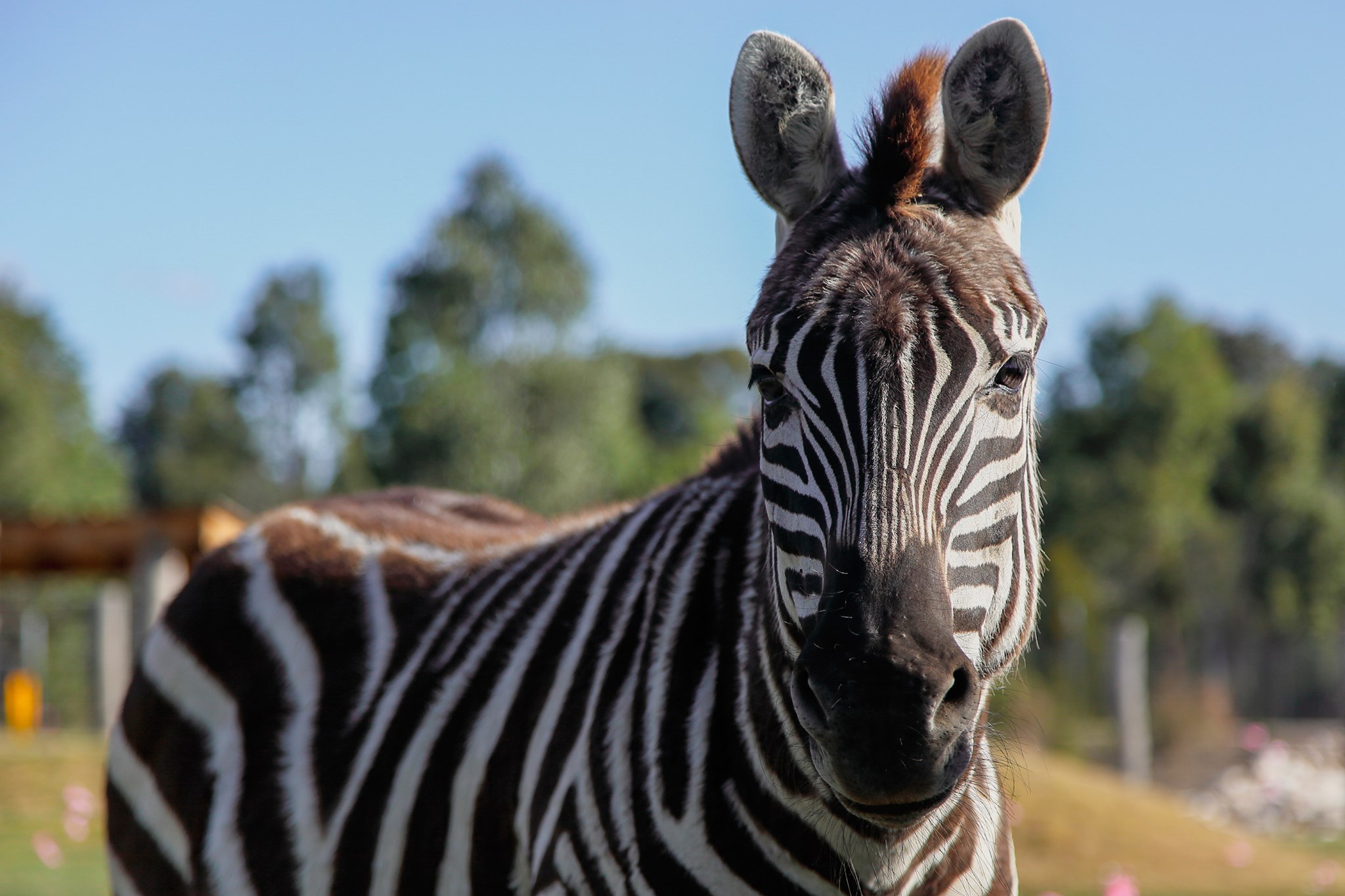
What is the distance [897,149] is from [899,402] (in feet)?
1.81

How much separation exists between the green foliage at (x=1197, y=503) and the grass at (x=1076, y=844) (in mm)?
17231

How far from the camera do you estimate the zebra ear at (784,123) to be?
7.73 feet

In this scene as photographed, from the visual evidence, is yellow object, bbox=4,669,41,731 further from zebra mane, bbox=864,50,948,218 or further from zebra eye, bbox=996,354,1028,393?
zebra eye, bbox=996,354,1028,393

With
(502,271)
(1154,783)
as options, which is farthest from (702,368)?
(1154,783)

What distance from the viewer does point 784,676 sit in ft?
6.97

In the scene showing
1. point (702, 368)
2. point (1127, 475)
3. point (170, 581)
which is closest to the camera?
point (170, 581)

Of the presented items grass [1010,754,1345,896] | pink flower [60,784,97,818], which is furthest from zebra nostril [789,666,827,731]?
pink flower [60,784,97,818]

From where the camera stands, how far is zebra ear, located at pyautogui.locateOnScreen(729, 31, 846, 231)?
7.73 ft

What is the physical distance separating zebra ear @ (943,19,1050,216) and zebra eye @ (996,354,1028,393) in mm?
374

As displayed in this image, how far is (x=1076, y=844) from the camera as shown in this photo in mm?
9469

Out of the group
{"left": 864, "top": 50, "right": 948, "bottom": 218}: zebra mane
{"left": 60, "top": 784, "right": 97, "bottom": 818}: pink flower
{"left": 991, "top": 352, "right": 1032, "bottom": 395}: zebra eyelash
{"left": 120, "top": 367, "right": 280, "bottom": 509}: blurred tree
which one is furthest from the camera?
{"left": 120, "top": 367, "right": 280, "bottom": 509}: blurred tree

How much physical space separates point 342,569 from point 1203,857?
28.8 feet

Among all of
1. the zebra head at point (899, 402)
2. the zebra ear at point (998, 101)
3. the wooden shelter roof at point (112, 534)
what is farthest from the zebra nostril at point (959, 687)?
the wooden shelter roof at point (112, 534)

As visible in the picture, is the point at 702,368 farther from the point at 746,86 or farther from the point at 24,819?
the point at 746,86
